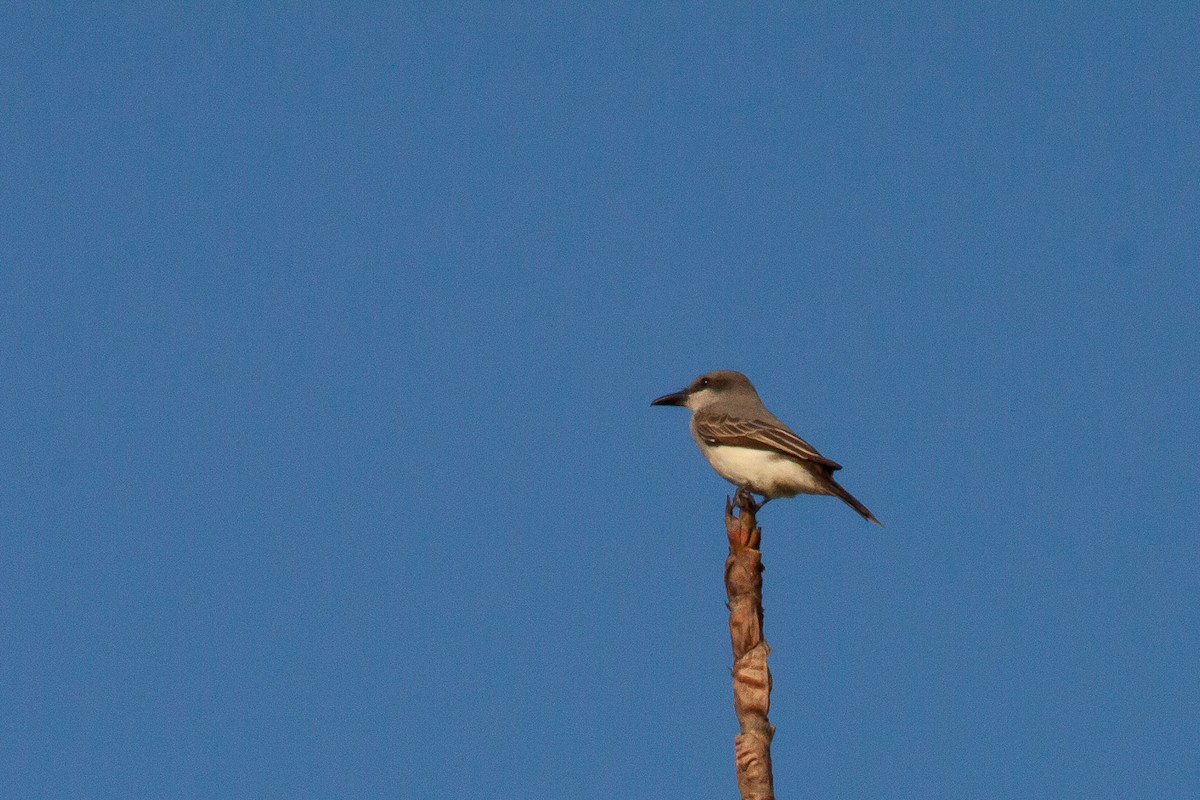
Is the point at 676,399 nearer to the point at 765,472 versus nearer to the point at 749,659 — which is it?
the point at 765,472

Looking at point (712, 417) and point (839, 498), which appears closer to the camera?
point (839, 498)

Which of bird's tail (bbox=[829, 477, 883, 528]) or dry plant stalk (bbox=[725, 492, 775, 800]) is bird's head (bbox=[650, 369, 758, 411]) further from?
dry plant stalk (bbox=[725, 492, 775, 800])

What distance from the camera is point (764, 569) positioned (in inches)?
354

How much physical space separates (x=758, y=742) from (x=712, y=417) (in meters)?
6.56

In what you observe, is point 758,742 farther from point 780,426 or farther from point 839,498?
point 780,426

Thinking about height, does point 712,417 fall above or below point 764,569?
above

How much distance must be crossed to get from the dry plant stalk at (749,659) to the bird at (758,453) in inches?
134

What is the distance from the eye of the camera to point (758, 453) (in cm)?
1341

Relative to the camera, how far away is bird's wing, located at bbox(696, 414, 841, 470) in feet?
42.5

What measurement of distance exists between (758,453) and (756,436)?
6.8 inches

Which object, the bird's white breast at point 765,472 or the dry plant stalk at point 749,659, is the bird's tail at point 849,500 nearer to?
the bird's white breast at point 765,472

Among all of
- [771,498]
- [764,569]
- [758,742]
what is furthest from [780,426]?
[758,742]

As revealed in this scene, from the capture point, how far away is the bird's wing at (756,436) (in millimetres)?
12953

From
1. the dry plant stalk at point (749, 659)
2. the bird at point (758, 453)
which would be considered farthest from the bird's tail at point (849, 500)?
the dry plant stalk at point (749, 659)
